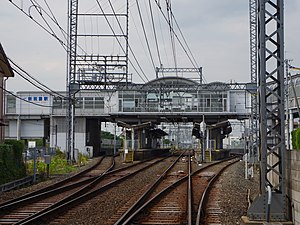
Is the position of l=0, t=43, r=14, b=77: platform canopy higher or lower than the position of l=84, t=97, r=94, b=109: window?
higher

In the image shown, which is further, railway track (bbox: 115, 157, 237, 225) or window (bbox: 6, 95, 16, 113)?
window (bbox: 6, 95, 16, 113)

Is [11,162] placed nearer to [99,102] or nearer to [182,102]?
[182,102]

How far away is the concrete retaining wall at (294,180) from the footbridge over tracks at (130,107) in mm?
34124

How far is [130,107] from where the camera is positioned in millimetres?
46719

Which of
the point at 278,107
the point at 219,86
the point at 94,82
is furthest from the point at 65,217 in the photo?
the point at 219,86

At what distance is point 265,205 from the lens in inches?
373

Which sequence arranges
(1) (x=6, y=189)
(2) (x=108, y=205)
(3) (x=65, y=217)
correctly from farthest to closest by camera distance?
(1) (x=6, y=189) < (2) (x=108, y=205) < (3) (x=65, y=217)

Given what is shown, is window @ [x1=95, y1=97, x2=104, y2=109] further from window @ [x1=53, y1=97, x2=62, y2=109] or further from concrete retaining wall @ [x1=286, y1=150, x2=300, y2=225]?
concrete retaining wall @ [x1=286, y1=150, x2=300, y2=225]

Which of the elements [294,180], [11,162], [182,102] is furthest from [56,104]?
[294,180]

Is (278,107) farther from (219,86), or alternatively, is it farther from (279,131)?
(219,86)

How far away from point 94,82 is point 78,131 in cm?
897

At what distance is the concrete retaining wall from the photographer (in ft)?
28.9

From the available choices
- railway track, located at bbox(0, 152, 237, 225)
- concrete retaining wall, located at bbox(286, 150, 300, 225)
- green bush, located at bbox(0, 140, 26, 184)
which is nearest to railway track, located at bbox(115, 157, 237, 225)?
railway track, located at bbox(0, 152, 237, 225)

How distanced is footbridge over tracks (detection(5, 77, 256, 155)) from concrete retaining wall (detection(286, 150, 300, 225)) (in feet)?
112
